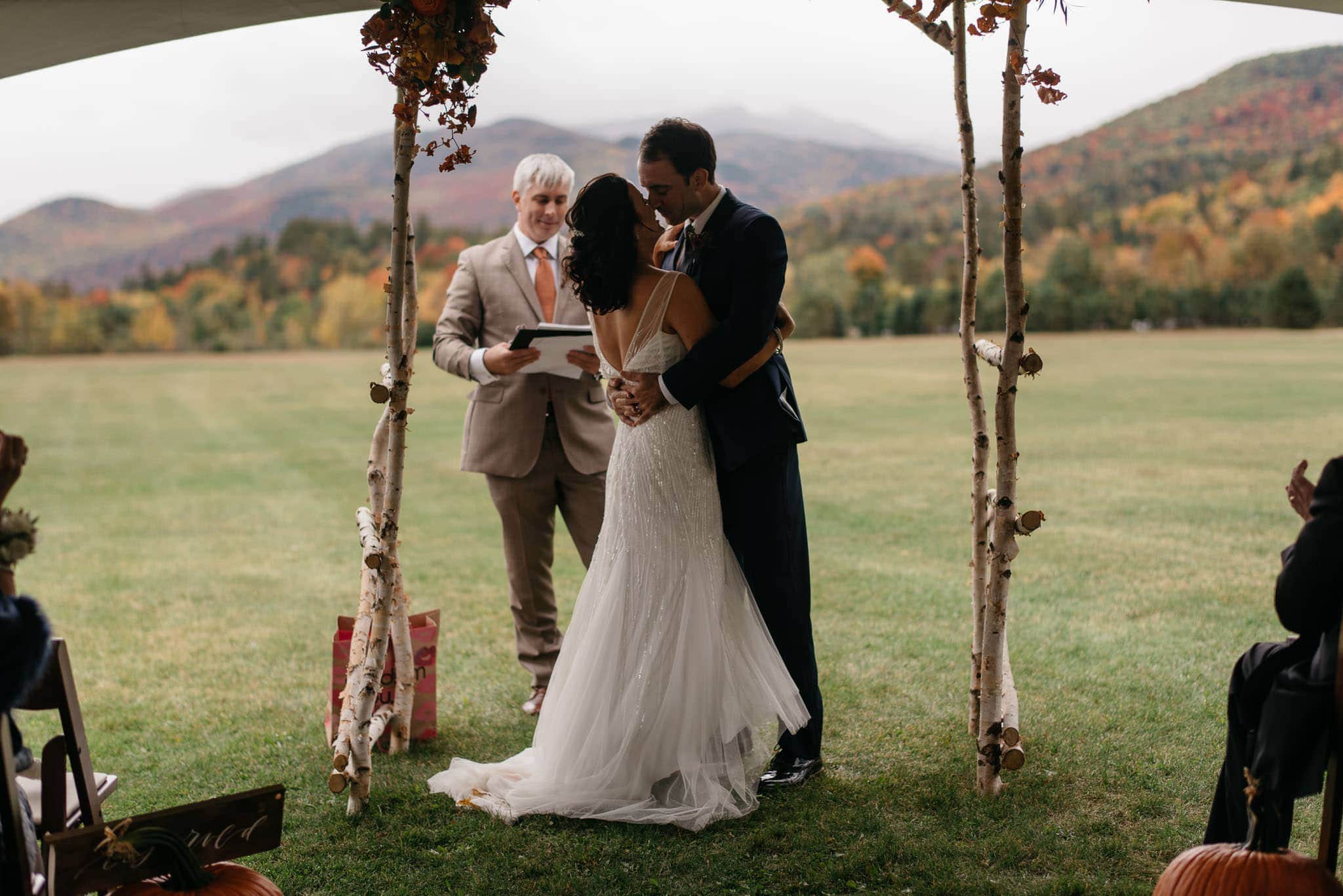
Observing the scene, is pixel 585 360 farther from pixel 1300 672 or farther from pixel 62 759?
pixel 1300 672

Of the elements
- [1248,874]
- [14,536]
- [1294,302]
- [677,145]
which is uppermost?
[1294,302]

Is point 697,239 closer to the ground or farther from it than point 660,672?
farther from it

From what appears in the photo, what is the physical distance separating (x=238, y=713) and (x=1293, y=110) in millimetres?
68751

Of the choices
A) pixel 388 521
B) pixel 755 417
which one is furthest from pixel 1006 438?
pixel 388 521

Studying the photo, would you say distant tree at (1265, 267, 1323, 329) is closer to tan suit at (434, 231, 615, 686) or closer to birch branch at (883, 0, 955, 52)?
birch branch at (883, 0, 955, 52)

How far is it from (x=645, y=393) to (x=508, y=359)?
744 mm

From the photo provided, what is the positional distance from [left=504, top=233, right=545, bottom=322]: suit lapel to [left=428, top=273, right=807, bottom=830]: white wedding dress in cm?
104

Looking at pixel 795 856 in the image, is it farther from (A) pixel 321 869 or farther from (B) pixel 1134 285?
(B) pixel 1134 285

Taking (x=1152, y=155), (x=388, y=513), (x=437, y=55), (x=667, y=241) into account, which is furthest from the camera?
(x=1152, y=155)

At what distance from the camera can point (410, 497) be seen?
1288cm

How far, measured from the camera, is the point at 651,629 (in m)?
3.53

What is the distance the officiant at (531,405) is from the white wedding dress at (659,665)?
2.94 feet

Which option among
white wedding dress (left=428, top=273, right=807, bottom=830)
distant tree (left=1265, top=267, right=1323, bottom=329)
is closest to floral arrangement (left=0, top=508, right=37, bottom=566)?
white wedding dress (left=428, top=273, right=807, bottom=830)

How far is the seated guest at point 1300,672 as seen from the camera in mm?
2234
